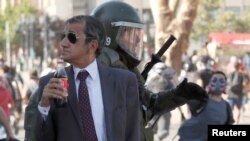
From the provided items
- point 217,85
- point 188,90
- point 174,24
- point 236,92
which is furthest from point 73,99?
point 174,24

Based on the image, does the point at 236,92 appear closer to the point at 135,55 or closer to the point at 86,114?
the point at 135,55

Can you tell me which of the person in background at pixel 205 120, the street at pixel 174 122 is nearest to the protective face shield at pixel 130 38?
the person in background at pixel 205 120

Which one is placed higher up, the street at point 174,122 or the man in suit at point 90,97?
the man in suit at point 90,97

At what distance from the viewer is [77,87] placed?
360cm

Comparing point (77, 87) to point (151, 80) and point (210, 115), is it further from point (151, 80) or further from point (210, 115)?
point (151, 80)

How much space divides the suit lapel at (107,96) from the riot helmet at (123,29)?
3.04ft

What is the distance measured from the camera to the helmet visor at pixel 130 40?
463cm

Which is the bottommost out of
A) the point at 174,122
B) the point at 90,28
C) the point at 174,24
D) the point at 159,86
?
the point at 174,122

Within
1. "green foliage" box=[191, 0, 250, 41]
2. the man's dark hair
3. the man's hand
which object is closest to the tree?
the man's dark hair

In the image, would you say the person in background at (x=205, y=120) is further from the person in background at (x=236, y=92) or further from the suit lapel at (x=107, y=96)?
the person in background at (x=236, y=92)

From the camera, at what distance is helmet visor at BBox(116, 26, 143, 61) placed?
4.63m

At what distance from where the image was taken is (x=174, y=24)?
18906 mm

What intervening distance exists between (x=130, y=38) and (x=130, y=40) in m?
0.03

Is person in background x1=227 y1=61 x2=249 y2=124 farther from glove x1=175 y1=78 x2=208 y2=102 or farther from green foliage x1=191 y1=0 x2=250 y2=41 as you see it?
green foliage x1=191 y1=0 x2=250 y2=41
